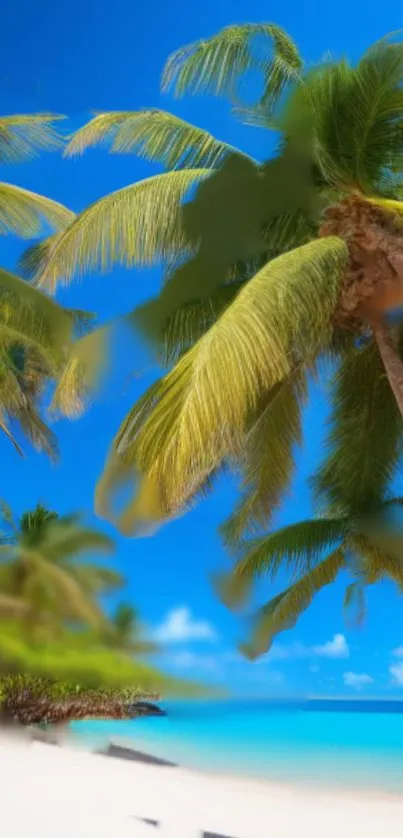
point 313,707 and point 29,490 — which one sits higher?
point 29,490

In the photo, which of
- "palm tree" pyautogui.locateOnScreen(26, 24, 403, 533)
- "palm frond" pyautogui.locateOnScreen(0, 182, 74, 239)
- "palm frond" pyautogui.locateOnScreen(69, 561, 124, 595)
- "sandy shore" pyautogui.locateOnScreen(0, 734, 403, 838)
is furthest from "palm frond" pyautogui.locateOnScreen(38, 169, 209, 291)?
"palm frond" pyautogui.locateOnScreen(69, 561, 124, 595)

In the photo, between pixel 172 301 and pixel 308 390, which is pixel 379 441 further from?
pixel 172 301

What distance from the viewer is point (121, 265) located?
6.74 m

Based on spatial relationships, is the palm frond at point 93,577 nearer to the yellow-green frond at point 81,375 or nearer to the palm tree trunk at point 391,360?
the yellow-green frond at point 81,375

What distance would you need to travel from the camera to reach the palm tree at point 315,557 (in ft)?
25.8

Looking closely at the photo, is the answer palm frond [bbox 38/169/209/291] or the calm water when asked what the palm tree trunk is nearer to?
palm frond [bbox 38/169/209/291]

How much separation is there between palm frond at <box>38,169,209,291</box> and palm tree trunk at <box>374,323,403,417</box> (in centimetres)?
174

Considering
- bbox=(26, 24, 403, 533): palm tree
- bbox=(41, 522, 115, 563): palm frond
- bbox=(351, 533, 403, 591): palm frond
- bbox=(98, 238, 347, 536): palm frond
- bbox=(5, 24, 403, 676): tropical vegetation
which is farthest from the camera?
bbox=(41, 522, 115, 563): palm frond

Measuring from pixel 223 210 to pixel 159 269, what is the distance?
0.70m

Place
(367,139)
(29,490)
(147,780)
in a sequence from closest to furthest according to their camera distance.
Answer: (147,780)
(367,139)
(29,490)

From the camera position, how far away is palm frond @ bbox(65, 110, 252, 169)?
266 inches

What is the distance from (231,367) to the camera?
4.94 m

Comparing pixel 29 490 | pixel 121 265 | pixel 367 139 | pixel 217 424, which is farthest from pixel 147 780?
pixel 29 490

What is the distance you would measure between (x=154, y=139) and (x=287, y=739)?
22.5 metres
